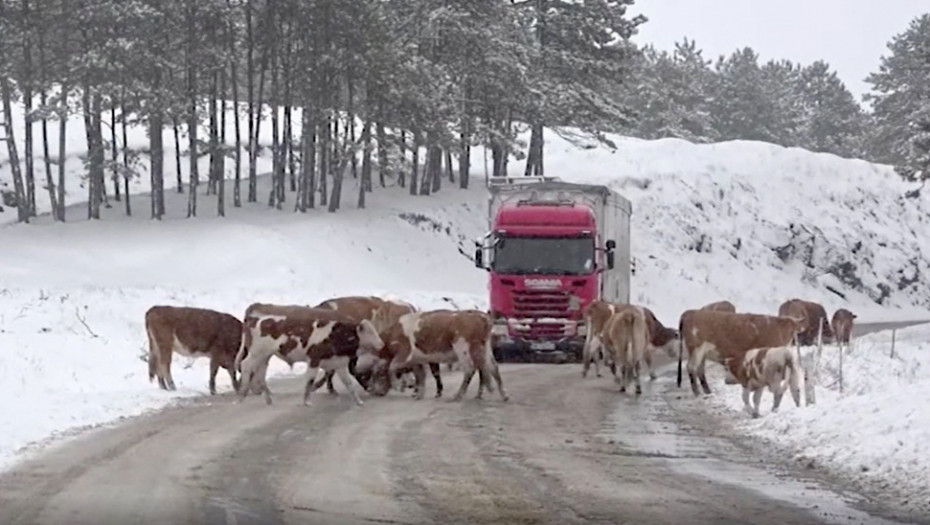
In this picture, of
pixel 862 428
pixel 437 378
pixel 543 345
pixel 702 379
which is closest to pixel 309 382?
pixel 437 378

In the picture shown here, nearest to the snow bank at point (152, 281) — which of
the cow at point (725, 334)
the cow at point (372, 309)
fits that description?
the cow at point (372, 309)

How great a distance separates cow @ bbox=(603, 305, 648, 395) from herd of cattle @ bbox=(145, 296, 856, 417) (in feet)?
0.05

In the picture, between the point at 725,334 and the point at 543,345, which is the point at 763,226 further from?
the point at 725,334

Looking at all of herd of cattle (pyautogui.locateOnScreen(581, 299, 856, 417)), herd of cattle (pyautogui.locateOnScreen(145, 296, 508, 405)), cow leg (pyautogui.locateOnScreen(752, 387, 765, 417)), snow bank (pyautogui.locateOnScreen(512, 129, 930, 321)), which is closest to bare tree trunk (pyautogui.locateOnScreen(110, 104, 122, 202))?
snow bank (pyautogui.locateOnScreen(512, 129, 930, 321))

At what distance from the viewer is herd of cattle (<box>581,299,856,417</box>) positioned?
16.8 m

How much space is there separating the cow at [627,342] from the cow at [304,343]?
15.7ft

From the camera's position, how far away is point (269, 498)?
33.6 ft

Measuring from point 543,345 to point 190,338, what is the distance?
424 inches

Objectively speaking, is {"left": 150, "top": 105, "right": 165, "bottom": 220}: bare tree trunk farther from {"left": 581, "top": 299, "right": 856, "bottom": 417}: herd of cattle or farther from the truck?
{"left": 581, "top": 299, "right": 856, "bottom": 417}: herd of cattle

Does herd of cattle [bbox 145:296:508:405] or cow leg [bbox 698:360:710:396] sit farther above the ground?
herd of cattle [bbox 145:296:508:405]

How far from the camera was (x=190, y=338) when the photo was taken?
63.6 feet

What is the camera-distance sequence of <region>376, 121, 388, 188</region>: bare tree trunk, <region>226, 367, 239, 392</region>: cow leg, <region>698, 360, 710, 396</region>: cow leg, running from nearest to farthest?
<region>226, 367, 239, 392</region>: cow leg
<region>698, 360, 710, 396</region>: cow leg
<region>376, 121, 388, 188</region>: bare tree trunk

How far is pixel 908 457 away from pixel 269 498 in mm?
5788

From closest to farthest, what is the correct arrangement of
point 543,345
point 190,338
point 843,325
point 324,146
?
point 190,338 → point 543,345 → point 843,325 → point 324,146
